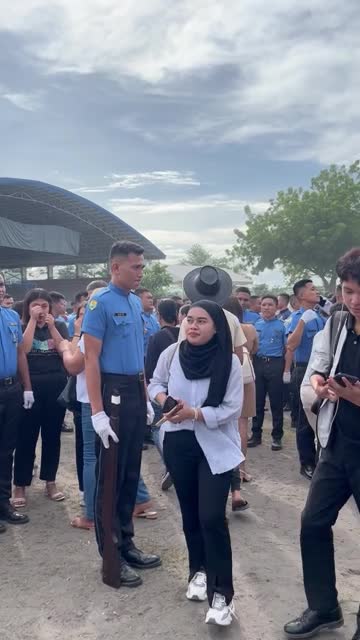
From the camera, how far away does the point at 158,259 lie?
116 feet

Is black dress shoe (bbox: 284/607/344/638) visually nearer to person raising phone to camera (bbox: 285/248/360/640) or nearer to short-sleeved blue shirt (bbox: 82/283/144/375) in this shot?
person raising phone to camera (bbox: 285/248/360/640)

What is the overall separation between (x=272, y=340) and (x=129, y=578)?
13.2 ft

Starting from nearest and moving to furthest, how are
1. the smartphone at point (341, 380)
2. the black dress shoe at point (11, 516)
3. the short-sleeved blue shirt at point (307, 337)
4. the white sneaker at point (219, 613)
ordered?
the smartphone at point (341, 380)
the white sneaker at point (219, 613)
the black dress shoe at point (11, 516)
the short-sleeved blue shirt at point (307, 337)

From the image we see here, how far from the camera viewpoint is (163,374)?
3.27 m

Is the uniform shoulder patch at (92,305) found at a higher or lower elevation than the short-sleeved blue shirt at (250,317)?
higher

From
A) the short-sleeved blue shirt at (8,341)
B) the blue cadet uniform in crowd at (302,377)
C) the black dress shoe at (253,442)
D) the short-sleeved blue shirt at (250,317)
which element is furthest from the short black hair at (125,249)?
the short-sleeved blue shirt at (250,317)

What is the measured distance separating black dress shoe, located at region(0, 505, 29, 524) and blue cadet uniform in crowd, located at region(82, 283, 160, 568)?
3.98 ft

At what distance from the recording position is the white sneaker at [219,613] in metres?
2.88

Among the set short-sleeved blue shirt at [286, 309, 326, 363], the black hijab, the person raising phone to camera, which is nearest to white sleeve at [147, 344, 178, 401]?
the black hijab

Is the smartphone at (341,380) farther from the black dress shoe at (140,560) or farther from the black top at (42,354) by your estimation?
the black top at (42,354)

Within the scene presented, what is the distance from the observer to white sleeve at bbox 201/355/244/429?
292 cm

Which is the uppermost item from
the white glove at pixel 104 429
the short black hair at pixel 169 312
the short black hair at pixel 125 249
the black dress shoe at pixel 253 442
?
the short black hair at pixel 125 249

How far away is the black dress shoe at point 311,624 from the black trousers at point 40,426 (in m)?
2.75

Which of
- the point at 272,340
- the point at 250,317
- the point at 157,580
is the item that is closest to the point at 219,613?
the point at 157,580
